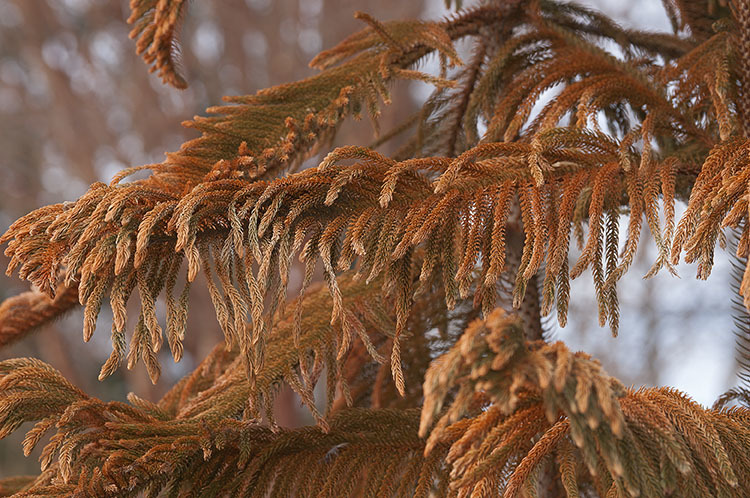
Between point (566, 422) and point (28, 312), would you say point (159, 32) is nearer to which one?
point (28, 312)

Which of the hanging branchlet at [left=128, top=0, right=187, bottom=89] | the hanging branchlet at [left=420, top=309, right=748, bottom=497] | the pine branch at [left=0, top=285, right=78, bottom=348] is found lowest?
the hanging branchlet at [left=420, top=309, right=748, bottom=497]

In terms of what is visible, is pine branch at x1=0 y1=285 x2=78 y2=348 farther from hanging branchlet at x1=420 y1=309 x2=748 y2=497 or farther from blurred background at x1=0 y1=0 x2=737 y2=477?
blurred background at x1=0 y1=0 x2=737 y2=477

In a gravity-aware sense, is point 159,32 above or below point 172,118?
below

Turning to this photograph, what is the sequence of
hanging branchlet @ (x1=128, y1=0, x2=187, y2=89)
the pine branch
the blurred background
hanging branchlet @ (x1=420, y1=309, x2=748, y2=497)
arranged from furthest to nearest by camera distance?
the blurred background
the pine branch
hanging branchlet @ (x1=128, y1=0, x2=187, y2=89)
hanging branchlet @ (x1=420, y1=309, x2=748, y2=497)

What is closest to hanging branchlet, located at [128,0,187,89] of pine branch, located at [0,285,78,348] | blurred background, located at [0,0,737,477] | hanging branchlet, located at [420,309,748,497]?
pine branch, located at [0,285,78,348]

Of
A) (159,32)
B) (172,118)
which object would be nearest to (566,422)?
(159,32)

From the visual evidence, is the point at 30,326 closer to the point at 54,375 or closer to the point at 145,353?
the point at 54,375

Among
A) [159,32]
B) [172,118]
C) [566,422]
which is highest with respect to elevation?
[172,118]

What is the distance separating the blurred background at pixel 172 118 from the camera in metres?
6.45

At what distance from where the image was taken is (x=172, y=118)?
6590 mm

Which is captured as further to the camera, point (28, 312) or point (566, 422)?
point (28, 312)

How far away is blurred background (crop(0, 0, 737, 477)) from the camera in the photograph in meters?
6.45

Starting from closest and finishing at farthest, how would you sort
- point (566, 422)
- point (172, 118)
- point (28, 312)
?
point (566, 422)
point (28, 312)
point (172, 118)

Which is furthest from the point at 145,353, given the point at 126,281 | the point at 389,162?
the point at 389,162
